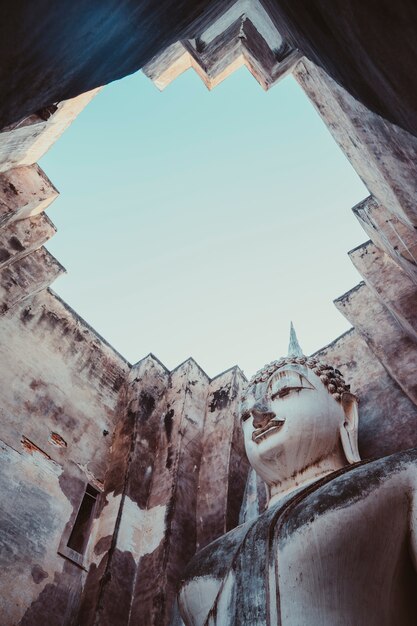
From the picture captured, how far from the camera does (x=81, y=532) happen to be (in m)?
5.34

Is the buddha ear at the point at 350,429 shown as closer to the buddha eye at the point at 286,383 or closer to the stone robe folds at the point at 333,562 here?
the buddha eye at the point at 286,383

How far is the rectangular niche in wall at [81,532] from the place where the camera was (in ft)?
16.2

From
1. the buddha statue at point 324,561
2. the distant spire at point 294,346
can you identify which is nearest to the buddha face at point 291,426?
the buddha statue at point 324,561

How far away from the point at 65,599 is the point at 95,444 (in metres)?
1.74

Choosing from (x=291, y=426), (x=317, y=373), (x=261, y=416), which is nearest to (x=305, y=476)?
(x=291, y=426)

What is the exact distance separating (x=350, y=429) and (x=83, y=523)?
114 inches

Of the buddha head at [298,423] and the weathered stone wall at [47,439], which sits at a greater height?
the weathered stone wall at [47,439]

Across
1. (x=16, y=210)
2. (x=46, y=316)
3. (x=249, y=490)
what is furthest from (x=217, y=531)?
(x=16, y=210)

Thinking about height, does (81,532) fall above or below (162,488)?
above

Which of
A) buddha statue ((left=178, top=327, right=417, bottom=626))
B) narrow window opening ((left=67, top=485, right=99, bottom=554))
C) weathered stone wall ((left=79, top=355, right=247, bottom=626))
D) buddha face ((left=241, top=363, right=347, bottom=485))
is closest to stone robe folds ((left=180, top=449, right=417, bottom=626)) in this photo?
buddha statue ((left=178, top=327, right=417, bottom=626))

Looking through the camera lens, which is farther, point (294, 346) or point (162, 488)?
point (294, 346)

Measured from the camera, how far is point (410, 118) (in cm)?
162

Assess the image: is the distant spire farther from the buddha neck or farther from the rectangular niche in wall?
the rectangular niche in wall

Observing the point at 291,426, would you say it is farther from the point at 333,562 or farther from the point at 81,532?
the point at 81,532
